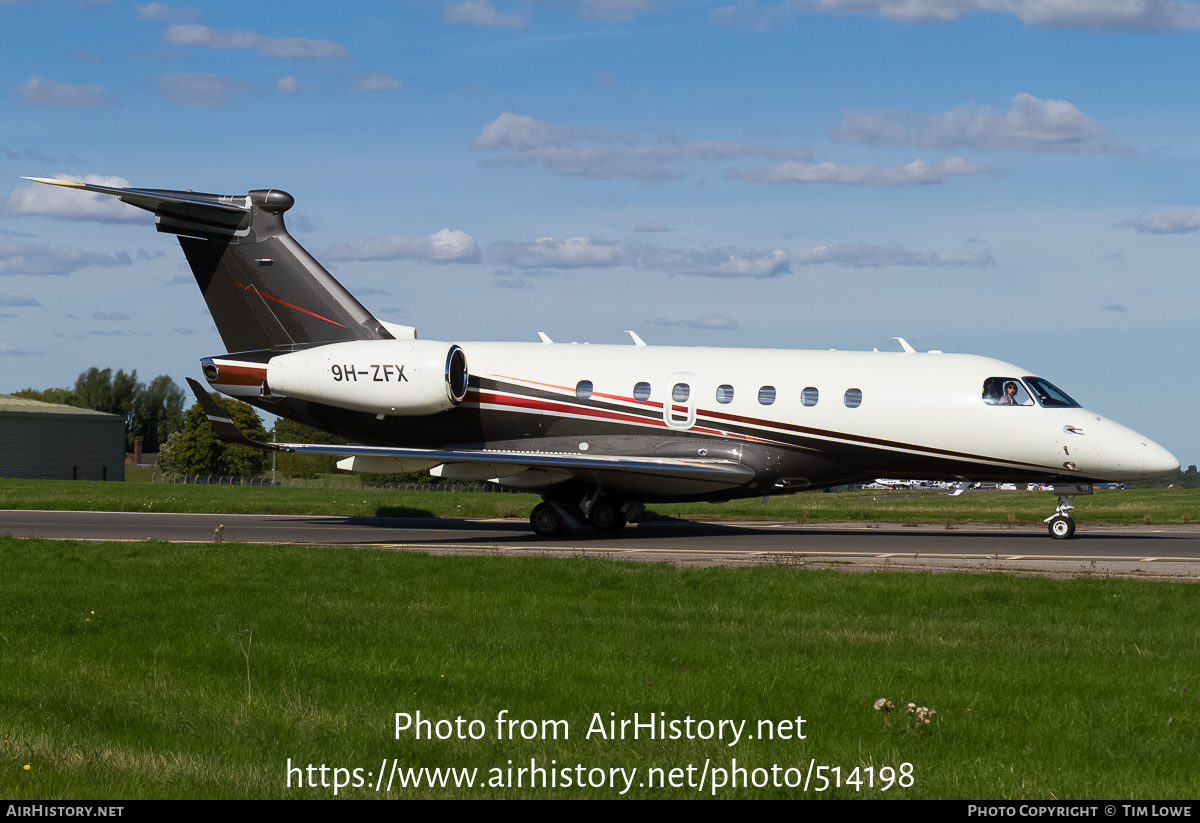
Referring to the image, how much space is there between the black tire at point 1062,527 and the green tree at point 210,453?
276 feet

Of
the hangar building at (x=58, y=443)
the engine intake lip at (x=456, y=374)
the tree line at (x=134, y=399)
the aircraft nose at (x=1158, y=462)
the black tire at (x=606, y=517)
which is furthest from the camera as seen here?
the tree line at (x=134, y=399)

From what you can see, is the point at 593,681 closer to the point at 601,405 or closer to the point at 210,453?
the point at 601,405

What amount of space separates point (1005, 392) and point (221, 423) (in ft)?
53.3

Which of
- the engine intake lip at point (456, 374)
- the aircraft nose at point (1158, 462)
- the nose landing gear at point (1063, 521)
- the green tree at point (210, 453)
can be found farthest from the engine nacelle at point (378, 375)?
the green tree at point (210, 453)

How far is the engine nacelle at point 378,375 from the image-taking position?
2411 centimetres

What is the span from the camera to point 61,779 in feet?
20.4

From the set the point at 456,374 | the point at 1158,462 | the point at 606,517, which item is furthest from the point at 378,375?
the point at 1158,462

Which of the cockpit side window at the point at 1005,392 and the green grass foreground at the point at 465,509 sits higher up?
the cockpit side window at the point at 1005,392

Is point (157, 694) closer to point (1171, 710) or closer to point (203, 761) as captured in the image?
point (203, 761)

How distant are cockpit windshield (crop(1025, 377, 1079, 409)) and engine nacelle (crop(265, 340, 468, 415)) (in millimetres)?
11823

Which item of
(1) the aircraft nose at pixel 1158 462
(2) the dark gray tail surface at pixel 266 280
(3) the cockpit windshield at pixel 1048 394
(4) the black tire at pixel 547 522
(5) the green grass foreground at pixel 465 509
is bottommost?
(5) the green grass foreground at pixel 465 509

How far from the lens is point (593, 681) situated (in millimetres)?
8633

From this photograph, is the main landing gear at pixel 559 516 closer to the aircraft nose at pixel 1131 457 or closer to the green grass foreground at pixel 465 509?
the green grass foreground at pixel 465 509

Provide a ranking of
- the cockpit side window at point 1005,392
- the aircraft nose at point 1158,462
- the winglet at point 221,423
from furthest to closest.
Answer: the winglet at point 221,423, the cockpit side window at point 1005,392, the aircraft nose at point 1158,462
